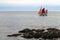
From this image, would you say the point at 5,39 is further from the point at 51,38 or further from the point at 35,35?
the point at 51,38

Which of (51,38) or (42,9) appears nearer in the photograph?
(51,38)

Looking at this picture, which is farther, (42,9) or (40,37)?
(42,9)

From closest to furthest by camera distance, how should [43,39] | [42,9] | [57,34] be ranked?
[43,39] → [57,34] → [42,9]

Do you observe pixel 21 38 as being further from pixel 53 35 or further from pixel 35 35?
pixel 53 35

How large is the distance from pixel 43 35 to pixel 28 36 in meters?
1.91

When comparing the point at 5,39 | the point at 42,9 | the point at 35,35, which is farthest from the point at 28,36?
the point at 42,9

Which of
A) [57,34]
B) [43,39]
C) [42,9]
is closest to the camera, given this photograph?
[43,39]

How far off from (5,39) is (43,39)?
4960mm

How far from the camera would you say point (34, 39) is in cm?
2889

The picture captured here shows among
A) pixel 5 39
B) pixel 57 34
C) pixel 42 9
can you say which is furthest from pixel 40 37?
pixel 42 9

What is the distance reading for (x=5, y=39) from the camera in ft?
98.1

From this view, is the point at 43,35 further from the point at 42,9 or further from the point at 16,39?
the point at 42,9

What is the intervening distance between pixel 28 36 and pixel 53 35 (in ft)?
10.4

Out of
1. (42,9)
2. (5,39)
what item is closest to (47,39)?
(5,39)
